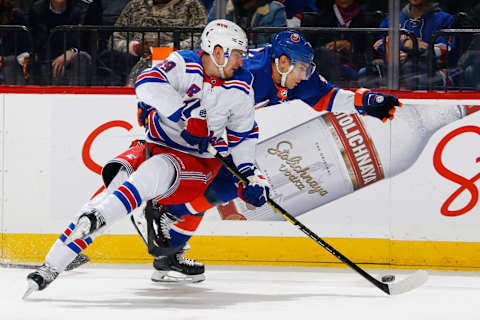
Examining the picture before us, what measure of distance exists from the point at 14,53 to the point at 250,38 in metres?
1.26

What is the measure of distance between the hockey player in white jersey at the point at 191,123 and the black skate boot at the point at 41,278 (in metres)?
0.19

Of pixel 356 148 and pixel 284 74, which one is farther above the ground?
pixel 284 74

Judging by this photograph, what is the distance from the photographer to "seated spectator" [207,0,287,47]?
15.6ft

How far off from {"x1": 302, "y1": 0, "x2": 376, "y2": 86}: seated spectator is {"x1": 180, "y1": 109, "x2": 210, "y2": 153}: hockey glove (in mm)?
1092

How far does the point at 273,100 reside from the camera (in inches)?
163

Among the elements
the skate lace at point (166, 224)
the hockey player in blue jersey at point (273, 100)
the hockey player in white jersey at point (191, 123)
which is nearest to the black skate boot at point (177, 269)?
the hockey player in blue jersey at point (273, 100)

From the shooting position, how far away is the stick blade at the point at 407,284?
150 inches

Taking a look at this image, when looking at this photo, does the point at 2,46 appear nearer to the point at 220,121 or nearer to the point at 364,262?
the point at 220,121

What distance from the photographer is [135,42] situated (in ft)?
15.7

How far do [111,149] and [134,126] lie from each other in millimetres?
167

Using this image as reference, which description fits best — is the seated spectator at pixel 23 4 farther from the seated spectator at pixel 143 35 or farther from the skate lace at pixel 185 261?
the skate lace at pixel 185 261

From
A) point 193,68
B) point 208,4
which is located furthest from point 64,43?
point 193,68

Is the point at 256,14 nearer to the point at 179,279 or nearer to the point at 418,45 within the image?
the point at 418,45

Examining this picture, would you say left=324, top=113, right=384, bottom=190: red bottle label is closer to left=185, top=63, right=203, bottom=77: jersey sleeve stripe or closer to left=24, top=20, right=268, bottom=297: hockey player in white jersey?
left=24, top=20, right=268, bottom=297: hockey player in white jersey
